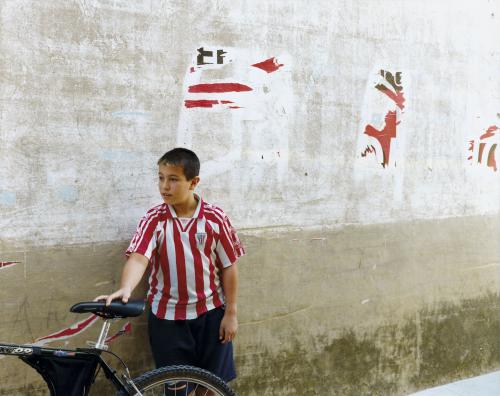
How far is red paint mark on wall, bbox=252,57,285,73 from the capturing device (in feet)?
12.7

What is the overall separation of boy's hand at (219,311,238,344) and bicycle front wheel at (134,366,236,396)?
1.09ft

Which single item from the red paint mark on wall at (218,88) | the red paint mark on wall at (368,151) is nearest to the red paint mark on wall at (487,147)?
the red paint mark on wall at (368,151)

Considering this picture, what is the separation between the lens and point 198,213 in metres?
3.31

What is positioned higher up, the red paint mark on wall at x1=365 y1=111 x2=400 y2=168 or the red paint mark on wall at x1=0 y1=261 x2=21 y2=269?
the red paint mark on wall at x1=365 y1=111 x2=400 y2=168

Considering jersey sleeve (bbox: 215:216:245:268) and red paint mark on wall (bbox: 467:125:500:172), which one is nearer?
jersey sleeve (bbox: 215:216:245:268)

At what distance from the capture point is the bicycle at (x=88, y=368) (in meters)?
2.68

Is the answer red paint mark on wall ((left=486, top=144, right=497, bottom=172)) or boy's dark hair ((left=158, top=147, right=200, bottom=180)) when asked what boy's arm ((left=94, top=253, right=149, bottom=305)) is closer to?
boy's dark hair ((left=158, top=147, right=200, bottom=180))

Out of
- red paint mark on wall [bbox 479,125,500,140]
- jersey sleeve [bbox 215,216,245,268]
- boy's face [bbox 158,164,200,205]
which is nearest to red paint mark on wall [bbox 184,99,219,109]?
boy's face [bbox 158,164,200,205]

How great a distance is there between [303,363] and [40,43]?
255 centimetres

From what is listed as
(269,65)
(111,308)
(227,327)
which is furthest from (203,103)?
(111,308)

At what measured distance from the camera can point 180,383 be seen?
9.73 feet

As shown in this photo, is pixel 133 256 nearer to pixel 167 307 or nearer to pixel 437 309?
pixel 167 307

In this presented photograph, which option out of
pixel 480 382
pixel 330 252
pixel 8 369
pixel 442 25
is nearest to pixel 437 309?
pixel 480 382

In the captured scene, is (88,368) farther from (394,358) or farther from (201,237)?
(394,358)
